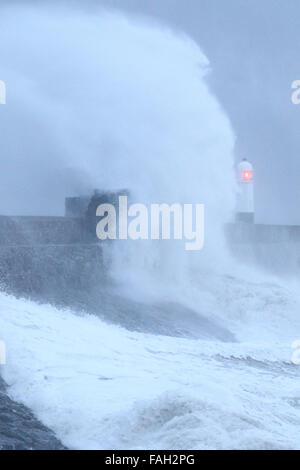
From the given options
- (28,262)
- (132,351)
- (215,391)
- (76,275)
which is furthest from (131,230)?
(215,391)

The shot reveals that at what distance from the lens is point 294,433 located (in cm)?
350

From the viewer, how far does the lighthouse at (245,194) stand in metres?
14.6

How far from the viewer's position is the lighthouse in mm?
14609
